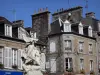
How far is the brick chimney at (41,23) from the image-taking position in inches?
1176

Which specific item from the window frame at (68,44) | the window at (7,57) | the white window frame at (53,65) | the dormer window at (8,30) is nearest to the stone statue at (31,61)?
the window at (7,57)

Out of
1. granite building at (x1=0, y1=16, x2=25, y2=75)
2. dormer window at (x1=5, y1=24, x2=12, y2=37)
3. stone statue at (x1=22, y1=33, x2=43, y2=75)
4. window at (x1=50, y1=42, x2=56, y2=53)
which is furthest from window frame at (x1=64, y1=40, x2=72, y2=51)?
stone statue at (x1=22, y1=33, x2=43, y2=75)

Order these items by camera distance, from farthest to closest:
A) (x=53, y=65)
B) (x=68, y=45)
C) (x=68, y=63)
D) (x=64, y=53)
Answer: (x=53, y=65) → (x=68, y=45) → (x=64, y=53) → (x=68, y=63)

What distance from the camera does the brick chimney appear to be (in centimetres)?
2988

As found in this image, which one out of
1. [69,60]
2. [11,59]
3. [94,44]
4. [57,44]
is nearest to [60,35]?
[57,44]

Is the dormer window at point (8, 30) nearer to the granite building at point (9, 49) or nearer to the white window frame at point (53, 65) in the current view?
the granite building at point (9, 49)

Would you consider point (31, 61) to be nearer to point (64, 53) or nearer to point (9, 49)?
point (9, 49)

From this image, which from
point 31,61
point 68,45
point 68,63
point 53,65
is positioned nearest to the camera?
point 31,61

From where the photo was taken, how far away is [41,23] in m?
30.3

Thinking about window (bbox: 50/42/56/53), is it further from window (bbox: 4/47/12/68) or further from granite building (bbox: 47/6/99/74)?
window (bbox: 4/47/12/68)

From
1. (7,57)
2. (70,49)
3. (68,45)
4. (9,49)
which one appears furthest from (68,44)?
(7,57)

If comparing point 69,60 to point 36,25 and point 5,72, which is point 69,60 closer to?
point 36,25

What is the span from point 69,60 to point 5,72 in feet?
27.3

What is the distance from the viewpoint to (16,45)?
24094mm
